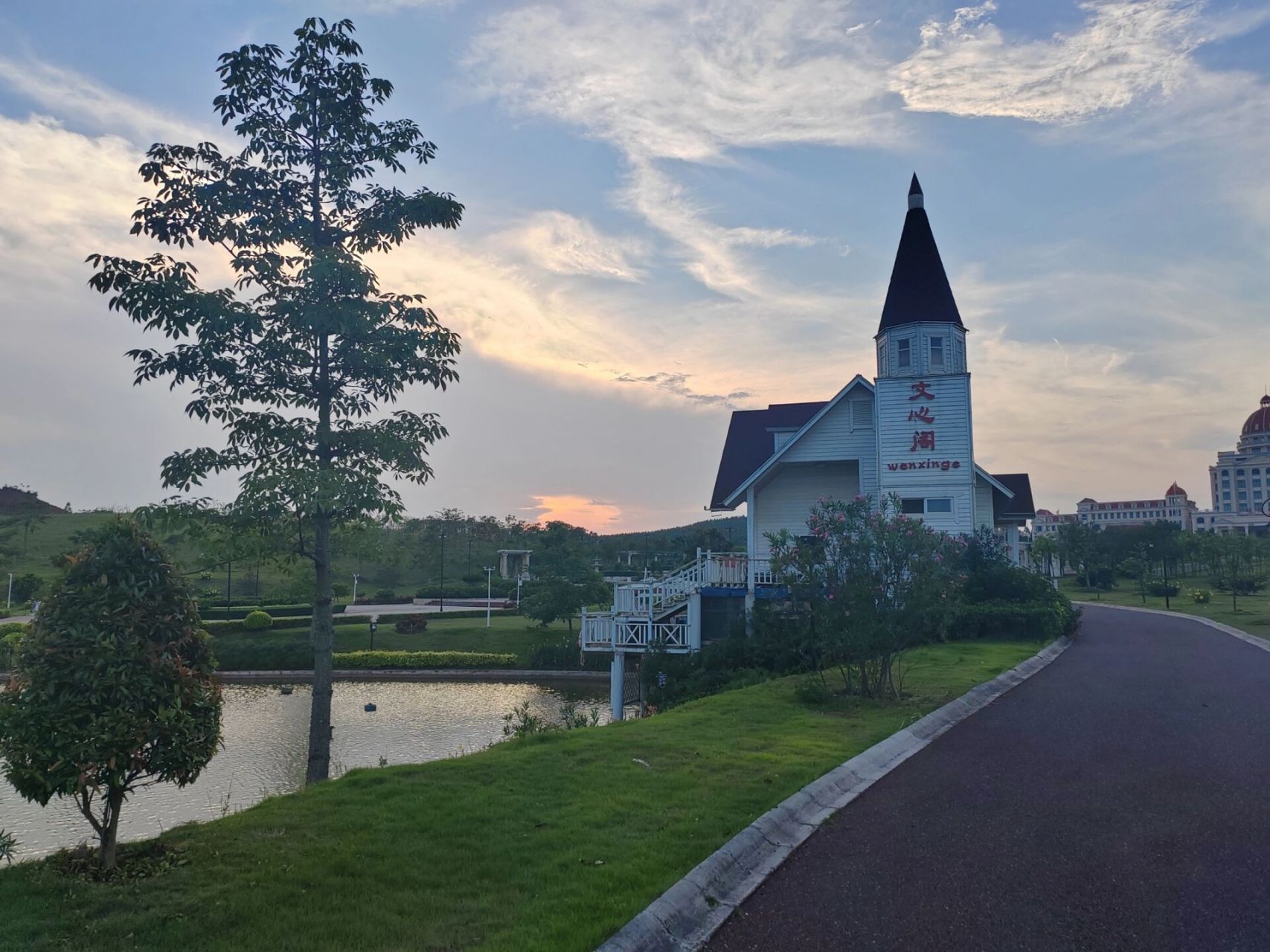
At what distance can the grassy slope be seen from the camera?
37.6 m

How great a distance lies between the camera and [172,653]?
5.83 m

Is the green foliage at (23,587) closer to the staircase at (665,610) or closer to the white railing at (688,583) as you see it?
the staircase at (665,610)

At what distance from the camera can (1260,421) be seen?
5615 inches

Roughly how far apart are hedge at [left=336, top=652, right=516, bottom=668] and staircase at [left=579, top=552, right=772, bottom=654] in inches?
545

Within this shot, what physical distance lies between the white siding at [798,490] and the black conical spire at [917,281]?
4855 mm

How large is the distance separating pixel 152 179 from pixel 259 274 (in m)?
1.42

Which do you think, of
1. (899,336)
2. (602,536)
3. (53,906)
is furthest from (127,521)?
(602,536)

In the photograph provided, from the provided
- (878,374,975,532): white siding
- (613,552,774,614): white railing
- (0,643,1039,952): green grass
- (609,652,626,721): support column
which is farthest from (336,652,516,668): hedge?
(0,643,1039,952): green grass

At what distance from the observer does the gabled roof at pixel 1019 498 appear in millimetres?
30953

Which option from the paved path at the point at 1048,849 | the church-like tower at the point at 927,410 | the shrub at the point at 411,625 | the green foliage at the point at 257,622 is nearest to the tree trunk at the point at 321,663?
the paved path at the point at 1048,849

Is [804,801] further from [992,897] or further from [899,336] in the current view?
[899,336]

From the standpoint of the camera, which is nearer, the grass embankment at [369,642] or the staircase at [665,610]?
the staircase at [665,610]

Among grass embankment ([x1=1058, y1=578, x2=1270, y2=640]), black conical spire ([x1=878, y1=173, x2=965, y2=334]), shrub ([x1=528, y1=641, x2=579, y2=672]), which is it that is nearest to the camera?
black conical spire ([x1=878, y1=173, x2=965, y2=334])

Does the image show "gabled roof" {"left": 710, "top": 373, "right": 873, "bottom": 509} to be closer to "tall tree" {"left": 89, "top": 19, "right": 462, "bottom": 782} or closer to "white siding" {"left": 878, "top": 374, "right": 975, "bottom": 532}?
"white siding" {"left": 878, "top": 374, "right": 975, "bottom": 532}
